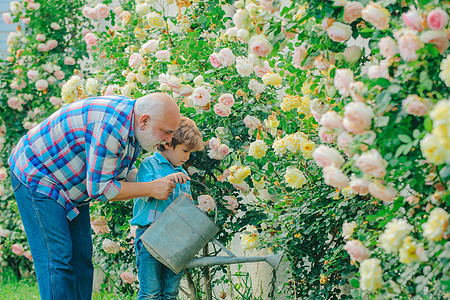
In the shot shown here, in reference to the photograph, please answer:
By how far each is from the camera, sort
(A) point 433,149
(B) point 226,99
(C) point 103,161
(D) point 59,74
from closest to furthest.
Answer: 1. (A) point 433,149
2. (C) point 103,161
3. (B) point 226,99
4. (D) point 59,74

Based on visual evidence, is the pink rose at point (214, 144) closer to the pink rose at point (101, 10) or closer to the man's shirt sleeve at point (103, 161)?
the man's shirt sleeve at point (103, 161)

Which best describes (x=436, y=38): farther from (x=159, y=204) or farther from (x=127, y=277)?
(x=127, y=277)

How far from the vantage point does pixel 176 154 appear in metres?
2.59

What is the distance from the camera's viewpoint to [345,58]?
1.77 metres

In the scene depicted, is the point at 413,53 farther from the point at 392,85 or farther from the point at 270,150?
the point at 270,150

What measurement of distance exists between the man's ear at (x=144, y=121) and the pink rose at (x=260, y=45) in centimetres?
59

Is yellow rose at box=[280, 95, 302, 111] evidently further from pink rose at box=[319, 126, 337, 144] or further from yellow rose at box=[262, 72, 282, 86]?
pink rose at box=[319, 126, 337, 144]

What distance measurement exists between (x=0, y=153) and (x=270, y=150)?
2760 millimetres

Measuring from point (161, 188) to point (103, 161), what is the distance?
0.29m

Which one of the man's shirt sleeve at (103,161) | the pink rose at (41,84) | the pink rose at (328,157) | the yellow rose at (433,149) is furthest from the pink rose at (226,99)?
the pink rose at (41,84)

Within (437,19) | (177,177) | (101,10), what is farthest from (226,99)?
(101,10)

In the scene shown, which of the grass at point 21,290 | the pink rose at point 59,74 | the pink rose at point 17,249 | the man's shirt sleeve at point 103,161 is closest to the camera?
the man's shirt sleeve at point 103,161

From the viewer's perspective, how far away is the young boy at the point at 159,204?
2.52m

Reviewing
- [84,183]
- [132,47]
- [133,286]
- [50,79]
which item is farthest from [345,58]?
[50,79]
